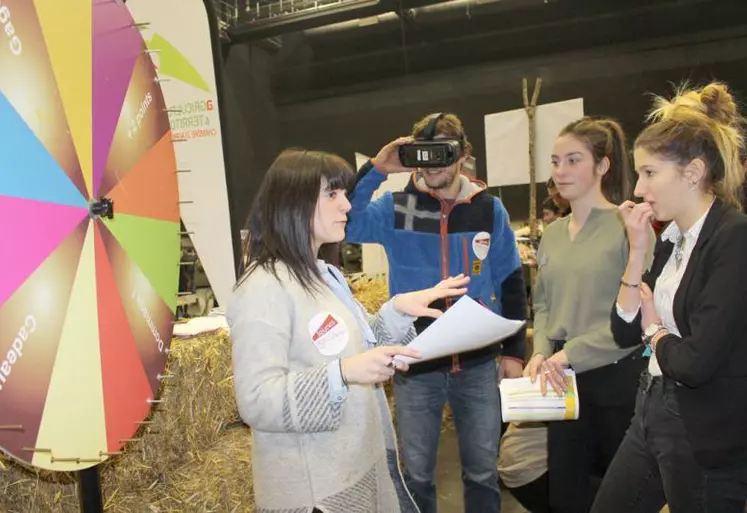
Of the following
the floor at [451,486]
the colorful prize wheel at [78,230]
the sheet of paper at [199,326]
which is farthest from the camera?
the floor at [451,486]

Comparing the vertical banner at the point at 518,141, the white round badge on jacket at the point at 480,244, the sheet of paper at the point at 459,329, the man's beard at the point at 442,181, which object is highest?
the vertical banner at the point at 518,141

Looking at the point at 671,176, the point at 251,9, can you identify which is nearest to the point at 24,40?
the point at 671,176

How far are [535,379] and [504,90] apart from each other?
4469 mm

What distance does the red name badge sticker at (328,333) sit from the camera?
1.30m

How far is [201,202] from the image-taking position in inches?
130

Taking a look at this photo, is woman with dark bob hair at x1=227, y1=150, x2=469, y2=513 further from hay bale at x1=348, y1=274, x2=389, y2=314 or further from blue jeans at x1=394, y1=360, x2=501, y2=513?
hay bale at x1=348, y1=274, x2=389, y2=314

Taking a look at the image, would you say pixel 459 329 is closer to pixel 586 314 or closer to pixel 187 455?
pixel 586 314

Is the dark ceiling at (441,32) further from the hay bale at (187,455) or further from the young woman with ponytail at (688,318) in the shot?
the hay bale at (187,455)

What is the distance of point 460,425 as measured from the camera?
2281mm

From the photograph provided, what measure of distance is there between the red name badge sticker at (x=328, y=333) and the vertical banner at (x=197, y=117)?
207 centimetres

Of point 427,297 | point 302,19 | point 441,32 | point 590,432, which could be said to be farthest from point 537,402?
point 302,19

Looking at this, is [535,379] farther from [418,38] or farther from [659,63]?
[418,38]

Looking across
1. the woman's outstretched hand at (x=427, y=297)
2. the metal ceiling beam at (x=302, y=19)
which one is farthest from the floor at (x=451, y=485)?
the metal ceiling beam at (x=302, y=19)

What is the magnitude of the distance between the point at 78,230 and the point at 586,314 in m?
1.48
